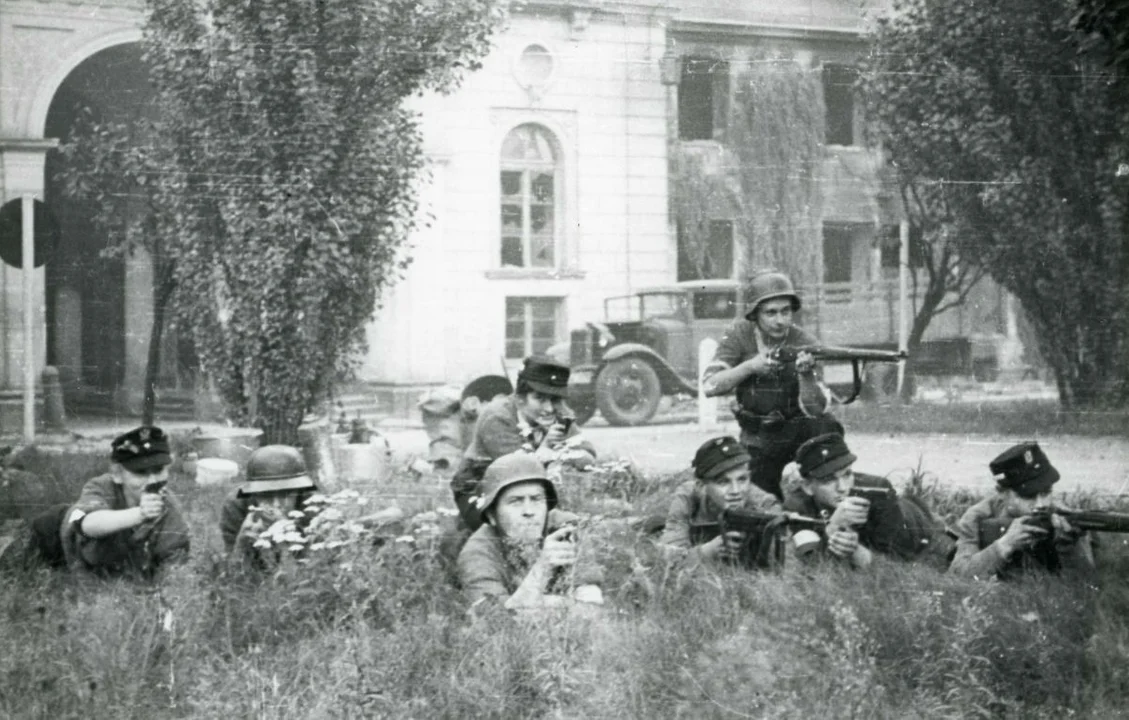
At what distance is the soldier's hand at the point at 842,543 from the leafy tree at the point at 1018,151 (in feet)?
5.63

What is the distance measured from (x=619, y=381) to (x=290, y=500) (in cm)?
185

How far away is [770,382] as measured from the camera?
6.26 m

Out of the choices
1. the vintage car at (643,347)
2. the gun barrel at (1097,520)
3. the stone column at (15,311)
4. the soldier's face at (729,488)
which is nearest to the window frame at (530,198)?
the vintage car at (643,347)

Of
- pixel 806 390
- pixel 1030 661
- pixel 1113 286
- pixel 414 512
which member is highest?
pixel 1113 286

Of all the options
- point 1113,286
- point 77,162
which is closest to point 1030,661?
point 1113,286

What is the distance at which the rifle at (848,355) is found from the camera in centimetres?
611

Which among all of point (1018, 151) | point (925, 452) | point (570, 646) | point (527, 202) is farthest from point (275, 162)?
point (1018, 151)

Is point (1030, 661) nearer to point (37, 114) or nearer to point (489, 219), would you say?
point (489, 219)

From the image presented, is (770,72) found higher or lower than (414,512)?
higher

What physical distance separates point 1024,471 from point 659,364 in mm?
1856

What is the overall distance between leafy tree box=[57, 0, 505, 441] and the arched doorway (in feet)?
0.34

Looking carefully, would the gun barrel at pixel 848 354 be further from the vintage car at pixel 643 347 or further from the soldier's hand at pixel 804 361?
the vintage car at pixel 643 347

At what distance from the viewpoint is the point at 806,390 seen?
20.6 ft

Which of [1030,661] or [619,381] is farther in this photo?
[619,381]
